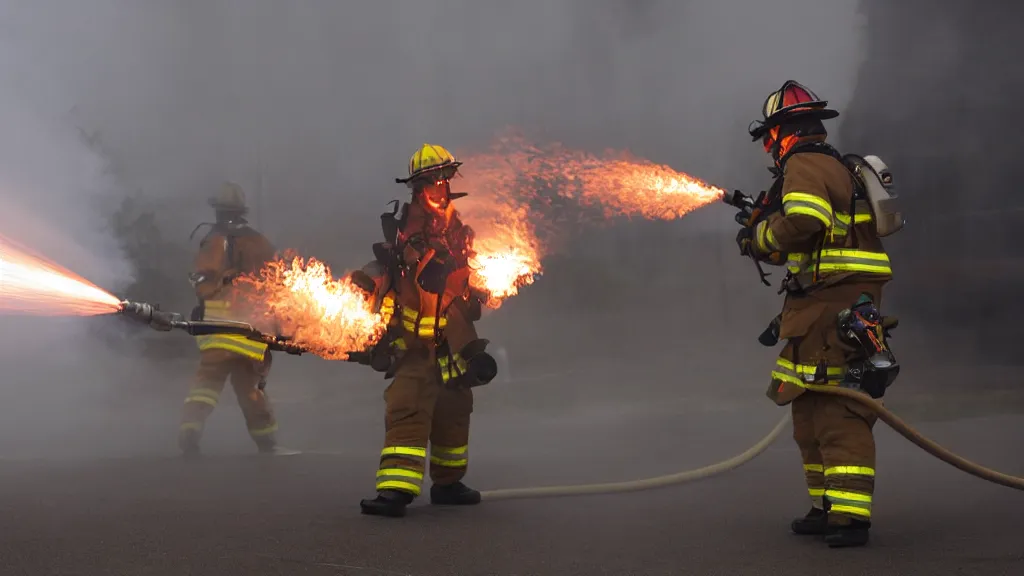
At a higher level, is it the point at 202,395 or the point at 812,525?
the point at 202,395

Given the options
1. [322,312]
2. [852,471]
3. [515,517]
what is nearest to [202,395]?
[322,312]

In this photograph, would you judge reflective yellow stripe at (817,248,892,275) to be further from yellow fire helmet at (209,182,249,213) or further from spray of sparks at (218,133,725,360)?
yellow fire helmet at (209,182,249,213)

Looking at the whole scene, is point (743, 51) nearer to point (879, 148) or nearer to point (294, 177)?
point (879, 148)

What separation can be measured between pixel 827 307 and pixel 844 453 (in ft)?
2.10

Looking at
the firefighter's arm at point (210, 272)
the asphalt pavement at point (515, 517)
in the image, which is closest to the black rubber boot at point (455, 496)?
the asphalt pavement at point (515, 517)

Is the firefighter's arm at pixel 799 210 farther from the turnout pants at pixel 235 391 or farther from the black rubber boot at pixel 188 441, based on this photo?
the black rubber boot at pixel 188 441

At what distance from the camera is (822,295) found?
15.2ft

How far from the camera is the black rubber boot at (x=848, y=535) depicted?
168 inches

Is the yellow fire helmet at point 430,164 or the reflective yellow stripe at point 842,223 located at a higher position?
the yellow fire helmet at point 430,164

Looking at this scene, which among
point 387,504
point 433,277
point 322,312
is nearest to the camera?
point 387,504

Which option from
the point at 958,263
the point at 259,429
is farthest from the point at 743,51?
the point at 259,429

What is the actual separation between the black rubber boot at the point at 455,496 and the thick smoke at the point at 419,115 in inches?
246

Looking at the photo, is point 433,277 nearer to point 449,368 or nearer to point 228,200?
point 449,368

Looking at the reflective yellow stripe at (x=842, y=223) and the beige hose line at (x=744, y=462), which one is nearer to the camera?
the beige hose line at (x=744, y=462)
